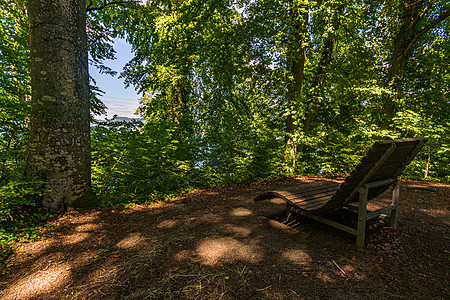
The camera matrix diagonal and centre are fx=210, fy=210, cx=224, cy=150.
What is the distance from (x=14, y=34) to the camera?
6133 millimetres

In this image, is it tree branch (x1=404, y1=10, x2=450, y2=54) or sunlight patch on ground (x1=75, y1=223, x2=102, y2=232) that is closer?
sunlight patch on ground (x1=75, y1=223, x2=102, y2=232)

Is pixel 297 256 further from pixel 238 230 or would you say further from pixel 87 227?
pixel 87 227

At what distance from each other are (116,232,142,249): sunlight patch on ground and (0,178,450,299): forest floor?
0.01 metres

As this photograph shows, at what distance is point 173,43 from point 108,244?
886cm

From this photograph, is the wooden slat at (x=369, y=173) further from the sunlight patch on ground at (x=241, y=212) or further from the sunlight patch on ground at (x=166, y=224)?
the sunlight patch on ground at (x=166, y=224)

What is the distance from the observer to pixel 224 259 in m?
2.36

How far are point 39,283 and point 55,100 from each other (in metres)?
2.48

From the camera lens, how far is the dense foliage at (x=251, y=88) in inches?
216

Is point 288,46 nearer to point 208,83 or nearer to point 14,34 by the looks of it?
point 208,83

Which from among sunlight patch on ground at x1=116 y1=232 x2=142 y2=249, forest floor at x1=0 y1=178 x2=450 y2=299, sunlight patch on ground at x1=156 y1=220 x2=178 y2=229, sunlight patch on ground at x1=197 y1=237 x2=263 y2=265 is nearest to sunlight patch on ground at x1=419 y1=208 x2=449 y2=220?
forest floor at x1=0 y1=178 x2=450 y2=299

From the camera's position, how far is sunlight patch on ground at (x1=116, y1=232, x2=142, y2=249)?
263 cm

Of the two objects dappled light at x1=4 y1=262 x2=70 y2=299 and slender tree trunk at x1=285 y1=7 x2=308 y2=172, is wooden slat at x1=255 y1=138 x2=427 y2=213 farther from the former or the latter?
slender tree trunk at x1=285 y1=7 x2=308 y2=172

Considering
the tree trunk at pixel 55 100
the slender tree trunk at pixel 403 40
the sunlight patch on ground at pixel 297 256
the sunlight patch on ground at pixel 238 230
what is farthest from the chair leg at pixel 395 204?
the slender tree trunk at pixel 403 40

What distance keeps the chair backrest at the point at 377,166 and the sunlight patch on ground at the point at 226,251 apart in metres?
1.09
